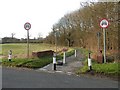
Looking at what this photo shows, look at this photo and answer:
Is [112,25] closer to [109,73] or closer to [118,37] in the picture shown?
[118,37]

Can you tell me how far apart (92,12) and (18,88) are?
69.8 ft

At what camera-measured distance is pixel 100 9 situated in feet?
88.7

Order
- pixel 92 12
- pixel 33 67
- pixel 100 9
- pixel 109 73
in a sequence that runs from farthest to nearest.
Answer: pixel 92 12
pixel 100 9
pixel 33 67
pixel 109 73

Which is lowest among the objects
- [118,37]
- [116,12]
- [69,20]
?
[118,37]

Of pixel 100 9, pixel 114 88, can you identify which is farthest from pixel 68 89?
pixel 100 9

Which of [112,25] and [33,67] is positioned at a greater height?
[112,25]

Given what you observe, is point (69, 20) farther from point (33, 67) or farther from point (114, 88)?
point (114, 88)

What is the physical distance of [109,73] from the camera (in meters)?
12.3

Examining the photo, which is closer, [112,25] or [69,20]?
[112,25]

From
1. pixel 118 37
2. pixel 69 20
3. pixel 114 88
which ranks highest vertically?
pixel 69 20

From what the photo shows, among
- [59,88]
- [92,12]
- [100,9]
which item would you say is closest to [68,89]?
[59,88]

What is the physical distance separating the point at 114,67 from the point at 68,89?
5.12 meters

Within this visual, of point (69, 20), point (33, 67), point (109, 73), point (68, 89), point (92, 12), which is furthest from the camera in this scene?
point (69, 20)

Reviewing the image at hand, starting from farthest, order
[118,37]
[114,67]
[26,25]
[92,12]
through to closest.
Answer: [92,12] < [118,37] < [26,25] < [114,67]
